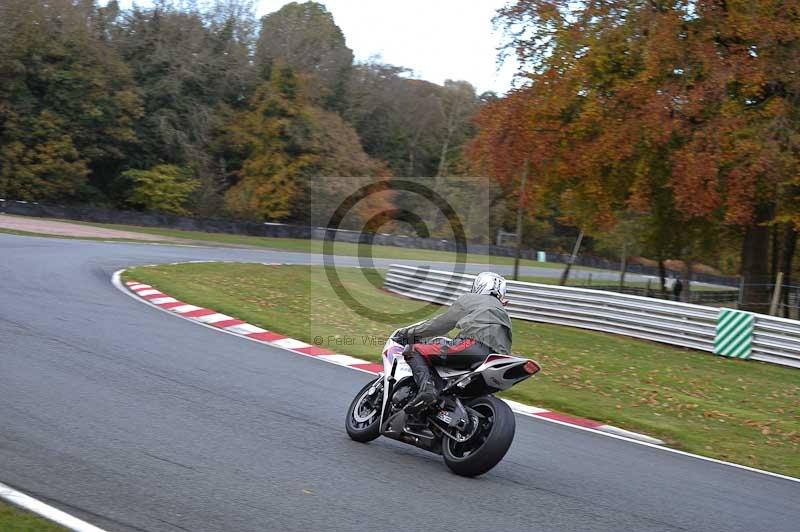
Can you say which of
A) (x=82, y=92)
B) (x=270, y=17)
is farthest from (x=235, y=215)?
(x=270, y=17)

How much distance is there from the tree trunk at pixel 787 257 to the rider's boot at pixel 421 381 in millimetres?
16775

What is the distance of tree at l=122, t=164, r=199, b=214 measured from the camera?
51656 mm

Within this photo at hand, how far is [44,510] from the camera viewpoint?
5.05 meters

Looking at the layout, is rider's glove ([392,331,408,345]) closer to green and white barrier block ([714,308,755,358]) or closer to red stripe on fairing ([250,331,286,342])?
red stripe on fairing ([250,331,286,342])

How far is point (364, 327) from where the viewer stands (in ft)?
55.2

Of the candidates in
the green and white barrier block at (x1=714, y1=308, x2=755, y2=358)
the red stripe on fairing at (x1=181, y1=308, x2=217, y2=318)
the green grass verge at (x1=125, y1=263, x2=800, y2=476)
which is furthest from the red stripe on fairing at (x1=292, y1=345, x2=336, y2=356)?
the green and white barrier block at (x1=714, y1=308, x2=755, y2=358)

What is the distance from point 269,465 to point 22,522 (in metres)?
2.12

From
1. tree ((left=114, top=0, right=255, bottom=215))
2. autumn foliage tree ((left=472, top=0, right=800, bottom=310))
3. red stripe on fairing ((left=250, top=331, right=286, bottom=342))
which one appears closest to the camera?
red stripe on fairing ((left=250, top=331, right=286, bottom=342))

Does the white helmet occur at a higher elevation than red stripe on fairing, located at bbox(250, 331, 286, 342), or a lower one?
higher

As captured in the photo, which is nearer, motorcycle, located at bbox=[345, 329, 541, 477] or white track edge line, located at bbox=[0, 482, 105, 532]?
white track edge line, located at bbox=[0, 482, 105, 532]

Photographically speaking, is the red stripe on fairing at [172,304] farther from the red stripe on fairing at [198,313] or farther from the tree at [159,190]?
the tree at [159,190]

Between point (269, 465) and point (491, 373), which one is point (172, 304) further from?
point (491, 373)

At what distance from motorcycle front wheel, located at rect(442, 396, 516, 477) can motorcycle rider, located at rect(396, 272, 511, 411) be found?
1.22ft

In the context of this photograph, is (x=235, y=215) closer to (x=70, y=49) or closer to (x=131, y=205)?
(x=131, y=205)
